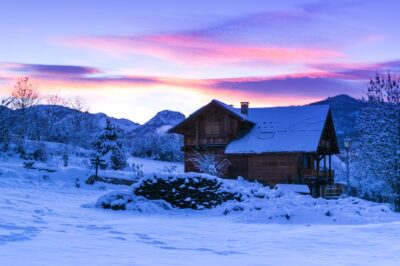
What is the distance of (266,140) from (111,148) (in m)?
18.1

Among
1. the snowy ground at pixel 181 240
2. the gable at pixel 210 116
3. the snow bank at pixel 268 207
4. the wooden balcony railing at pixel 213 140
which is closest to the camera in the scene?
the snowy ground at pixel 181 240

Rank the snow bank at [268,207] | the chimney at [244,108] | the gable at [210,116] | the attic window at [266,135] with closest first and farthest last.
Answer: the snow bank at [268,207], the attic window at [266,135], the gable at [210,116], the chimney at [244,108]

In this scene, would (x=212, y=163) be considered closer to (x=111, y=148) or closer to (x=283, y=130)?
(x=283, y=130)

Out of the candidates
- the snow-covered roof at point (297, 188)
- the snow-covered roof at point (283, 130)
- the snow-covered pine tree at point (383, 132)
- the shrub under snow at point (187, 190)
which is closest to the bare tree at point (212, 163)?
the snow-covered roof at point (283, 130)

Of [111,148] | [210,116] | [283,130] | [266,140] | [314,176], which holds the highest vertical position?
[210,116]

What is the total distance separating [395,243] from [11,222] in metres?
8.18

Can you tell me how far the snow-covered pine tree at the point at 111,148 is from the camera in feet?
165

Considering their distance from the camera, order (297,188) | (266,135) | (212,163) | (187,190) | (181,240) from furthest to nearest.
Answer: (212,163), (266,135), (297,188), (187,190), (181,240)

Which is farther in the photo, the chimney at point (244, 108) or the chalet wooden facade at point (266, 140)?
the chimney at point (244, 108)

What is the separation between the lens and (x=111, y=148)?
50.8 metres

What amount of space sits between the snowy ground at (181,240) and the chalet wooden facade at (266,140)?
20289mm

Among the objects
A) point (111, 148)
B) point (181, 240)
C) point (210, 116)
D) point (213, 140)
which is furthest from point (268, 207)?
point (111, 148)

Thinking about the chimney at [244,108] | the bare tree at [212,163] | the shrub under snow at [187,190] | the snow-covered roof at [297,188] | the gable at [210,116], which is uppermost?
the chimney at [244,108]

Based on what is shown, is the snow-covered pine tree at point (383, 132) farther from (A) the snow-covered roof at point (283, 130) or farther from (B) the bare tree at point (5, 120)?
(B) the bare tree at point (5, 120)
